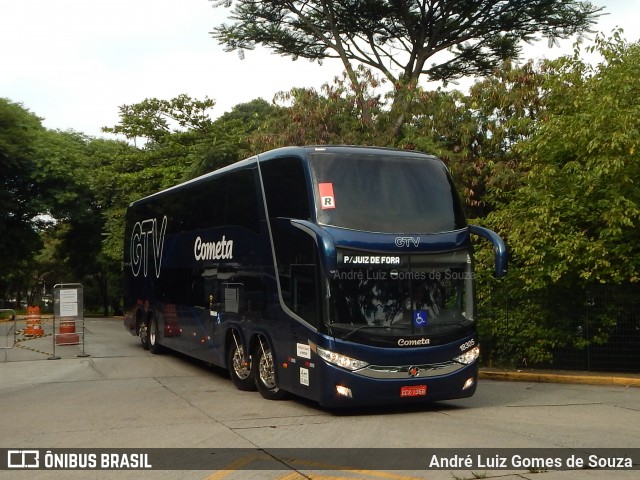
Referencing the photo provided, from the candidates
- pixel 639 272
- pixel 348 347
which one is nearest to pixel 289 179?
pixel 348 347

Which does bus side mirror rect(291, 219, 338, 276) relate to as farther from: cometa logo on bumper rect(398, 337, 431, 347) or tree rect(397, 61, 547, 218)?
tree rect(397, 61, 547, 218)

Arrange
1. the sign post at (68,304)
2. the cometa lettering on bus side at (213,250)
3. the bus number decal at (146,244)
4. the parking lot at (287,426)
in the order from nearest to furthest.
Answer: the parking lot at (287,426) → the cometa lettering on bus side at (213,250) → the bus number decal at (146,244) → the sign post at (68,304)

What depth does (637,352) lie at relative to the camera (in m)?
17.1

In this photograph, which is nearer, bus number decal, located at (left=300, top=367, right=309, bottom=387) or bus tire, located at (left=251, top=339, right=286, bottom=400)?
bus number decal, located at (left=300, top=367, right=309, bottom=387)

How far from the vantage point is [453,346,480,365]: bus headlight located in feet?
39.3

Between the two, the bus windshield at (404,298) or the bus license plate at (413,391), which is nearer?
the bus windshield at (404,298)

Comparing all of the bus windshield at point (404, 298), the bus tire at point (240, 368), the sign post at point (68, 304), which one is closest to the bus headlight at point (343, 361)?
the bus windshield at point (404, 298)

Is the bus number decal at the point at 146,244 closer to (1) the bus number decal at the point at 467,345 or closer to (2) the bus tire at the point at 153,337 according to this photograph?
(2) the bus tire at the point at 153,337

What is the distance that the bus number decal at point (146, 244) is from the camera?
20320mm

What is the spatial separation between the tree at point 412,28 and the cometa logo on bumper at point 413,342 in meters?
16.1

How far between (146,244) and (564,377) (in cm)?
1132

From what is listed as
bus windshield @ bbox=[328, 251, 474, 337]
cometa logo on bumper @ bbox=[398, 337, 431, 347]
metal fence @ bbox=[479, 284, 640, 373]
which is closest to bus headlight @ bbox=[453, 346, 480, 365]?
bus windshield @ bbox=[328, 251, 474, 337]

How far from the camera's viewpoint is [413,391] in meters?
11.5

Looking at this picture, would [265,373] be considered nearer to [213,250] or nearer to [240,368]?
[240,368]
